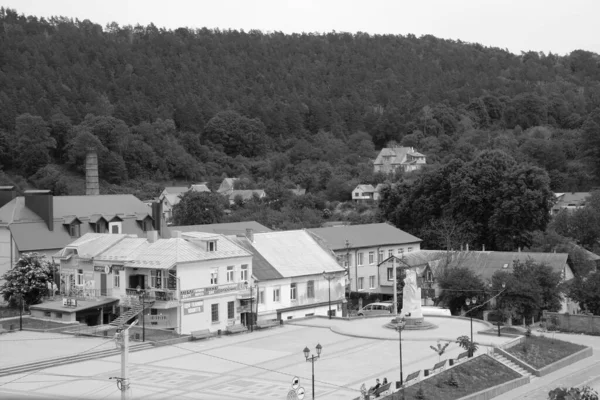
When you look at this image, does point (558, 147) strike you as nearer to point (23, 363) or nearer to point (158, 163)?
point (158, 163)

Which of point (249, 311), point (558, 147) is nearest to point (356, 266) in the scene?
point (249, 311)

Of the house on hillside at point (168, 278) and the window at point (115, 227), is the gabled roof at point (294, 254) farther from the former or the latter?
the window at point (115, 227)

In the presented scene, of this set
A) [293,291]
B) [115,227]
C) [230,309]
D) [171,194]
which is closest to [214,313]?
[230,309]

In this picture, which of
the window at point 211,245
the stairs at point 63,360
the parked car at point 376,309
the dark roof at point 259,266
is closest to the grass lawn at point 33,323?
the stairs at point 63,360

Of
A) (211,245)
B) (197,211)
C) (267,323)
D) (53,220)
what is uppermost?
Answer: (197,211)

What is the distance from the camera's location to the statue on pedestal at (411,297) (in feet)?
129

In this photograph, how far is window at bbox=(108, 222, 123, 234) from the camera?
162 feet

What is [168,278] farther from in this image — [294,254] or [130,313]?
[294,254]

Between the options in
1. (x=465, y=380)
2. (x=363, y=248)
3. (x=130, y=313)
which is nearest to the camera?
(x=465, y=380)

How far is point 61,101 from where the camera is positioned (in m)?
120

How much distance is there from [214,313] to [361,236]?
62.9 ft

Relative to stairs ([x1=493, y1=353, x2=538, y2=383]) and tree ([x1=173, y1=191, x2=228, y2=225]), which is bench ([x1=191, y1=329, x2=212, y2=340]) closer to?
stairs ([x1=493, y1=353, x2=538, y2=383])

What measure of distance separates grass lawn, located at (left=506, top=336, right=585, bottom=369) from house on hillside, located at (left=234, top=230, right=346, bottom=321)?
1272cm

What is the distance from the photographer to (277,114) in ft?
461
